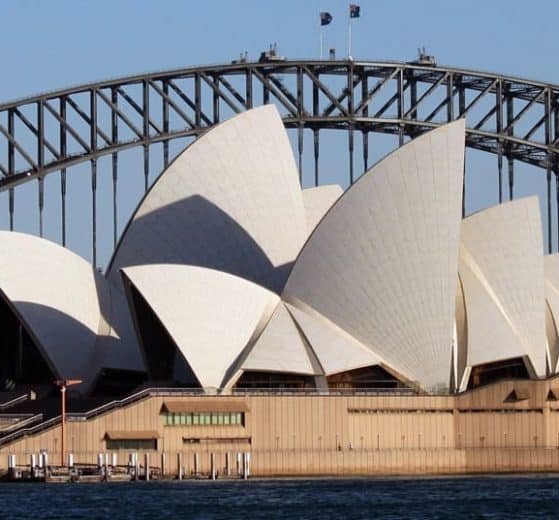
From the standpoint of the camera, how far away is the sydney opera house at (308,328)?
100188 millimetres

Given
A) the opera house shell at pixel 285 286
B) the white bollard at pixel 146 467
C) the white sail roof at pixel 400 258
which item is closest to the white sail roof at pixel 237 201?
the opera house shell at pixel 285 286

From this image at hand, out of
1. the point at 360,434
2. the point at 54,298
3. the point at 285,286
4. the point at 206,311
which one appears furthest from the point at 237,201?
the point at 360,434

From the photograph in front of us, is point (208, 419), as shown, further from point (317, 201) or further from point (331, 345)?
point (317, 201)

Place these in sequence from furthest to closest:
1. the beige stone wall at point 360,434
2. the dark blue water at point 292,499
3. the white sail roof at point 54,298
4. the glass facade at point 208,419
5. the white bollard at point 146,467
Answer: the white sail roof at point 54,298 < the glass facade at point 208,419 < the beige stone wall at point 360,434 < the white bollard at point 146,467 < the dark blue water at point 292,499

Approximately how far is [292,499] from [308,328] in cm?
1856

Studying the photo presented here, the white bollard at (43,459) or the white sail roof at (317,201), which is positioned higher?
the white sail roof at (317,201)

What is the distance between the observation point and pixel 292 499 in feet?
280

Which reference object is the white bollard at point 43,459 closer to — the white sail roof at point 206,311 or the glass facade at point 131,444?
the glass facade at point 131,444

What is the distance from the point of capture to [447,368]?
104 meters

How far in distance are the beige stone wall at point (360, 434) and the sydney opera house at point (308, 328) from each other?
8 centimetres

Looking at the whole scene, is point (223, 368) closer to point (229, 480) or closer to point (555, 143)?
point (229, 480)

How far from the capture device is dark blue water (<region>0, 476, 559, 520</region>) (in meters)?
80.1

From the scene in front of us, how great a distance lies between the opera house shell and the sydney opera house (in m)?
0.08

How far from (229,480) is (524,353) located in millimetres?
15729
